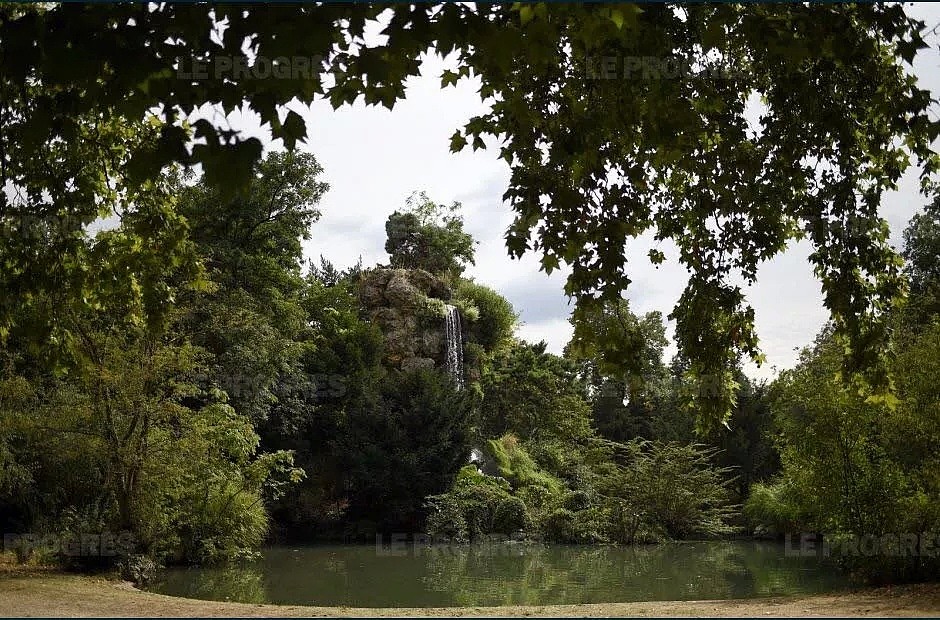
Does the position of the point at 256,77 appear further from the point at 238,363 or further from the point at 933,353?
the point at 238,363

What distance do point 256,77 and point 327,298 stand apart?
75.0 ft

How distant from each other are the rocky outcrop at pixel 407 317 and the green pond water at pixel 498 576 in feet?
36.0

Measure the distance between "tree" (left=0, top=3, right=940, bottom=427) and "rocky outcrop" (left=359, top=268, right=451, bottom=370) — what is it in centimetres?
2095

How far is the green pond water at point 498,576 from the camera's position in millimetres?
11203

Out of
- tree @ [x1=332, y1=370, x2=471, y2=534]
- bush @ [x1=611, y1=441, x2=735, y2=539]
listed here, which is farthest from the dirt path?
tree @ [x1=332, y1=370, x2=471, y2=534]

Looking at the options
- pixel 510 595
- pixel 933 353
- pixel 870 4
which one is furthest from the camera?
pixel 510 595

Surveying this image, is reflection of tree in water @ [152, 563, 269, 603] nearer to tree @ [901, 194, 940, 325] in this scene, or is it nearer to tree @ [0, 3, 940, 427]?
tree @ [0, 3, 940, 427]

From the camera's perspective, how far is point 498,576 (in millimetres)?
13805

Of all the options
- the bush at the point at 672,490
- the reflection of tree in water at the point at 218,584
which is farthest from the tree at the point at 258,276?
the bush at the point at 672,490

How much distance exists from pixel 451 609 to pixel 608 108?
5682mm

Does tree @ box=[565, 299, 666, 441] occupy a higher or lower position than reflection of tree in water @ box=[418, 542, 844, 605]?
higher

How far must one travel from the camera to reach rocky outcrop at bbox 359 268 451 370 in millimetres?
29531

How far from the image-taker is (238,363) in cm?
1922


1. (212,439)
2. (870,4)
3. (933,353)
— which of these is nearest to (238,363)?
(212,439)
